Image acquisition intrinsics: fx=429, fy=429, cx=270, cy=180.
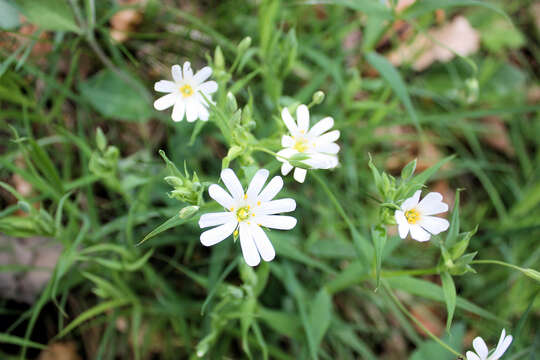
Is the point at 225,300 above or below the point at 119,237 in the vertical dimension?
below

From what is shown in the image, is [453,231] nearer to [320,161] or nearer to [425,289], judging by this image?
[425,289]

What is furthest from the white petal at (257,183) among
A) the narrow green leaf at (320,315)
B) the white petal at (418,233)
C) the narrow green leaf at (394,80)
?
the narrow green leaf at (394,80)

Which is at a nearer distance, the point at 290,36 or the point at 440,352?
the point at 290,36

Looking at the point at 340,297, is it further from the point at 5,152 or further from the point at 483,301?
the point at 5,152

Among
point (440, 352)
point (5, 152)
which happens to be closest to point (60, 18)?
point (5, 152)

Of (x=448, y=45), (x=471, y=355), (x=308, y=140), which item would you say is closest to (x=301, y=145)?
(x=308, y=140)

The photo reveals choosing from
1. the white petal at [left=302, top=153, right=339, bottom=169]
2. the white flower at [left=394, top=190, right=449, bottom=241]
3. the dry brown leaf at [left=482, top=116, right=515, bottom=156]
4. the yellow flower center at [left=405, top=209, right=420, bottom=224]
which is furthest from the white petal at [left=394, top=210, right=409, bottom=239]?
the dry brown leaf at [left=482, top=116, right=515, bottom=156]
